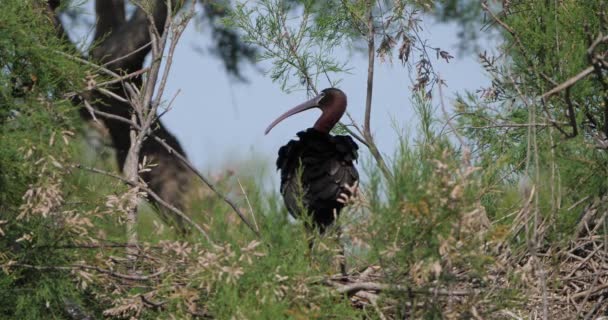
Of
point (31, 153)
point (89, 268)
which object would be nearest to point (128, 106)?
point (89, 268)

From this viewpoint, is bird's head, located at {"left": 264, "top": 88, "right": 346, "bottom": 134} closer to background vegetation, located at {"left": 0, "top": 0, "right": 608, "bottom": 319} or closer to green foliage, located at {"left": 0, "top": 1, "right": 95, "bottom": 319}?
background vegetation, located at {"left": 0, "top": 0, "right": 608, "bottom": 319}

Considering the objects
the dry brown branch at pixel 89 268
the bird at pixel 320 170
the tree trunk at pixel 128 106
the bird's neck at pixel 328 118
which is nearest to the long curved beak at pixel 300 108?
the bird's neck at pixel 328 118

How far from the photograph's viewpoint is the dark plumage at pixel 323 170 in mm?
5254

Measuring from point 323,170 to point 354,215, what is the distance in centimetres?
133

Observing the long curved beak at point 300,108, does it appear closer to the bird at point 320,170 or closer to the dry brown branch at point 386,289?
the bird at point 320,170

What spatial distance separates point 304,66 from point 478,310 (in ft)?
8.95

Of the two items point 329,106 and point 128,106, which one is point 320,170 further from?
point 128,106

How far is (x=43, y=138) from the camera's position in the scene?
4441 mm

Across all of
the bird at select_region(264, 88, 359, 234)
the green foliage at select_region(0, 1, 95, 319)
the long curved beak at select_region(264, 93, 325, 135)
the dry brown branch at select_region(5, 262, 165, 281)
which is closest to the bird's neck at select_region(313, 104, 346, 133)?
the long curved beak at select_region(264, 93, 325, 135)

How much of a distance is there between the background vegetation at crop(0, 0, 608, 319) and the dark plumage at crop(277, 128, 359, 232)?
0.38 m

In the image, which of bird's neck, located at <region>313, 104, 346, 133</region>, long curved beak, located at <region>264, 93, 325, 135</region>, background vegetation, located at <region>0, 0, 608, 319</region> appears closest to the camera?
background vegetation, located at <region>0, 0, 608, 319</region>

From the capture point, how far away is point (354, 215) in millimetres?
3943

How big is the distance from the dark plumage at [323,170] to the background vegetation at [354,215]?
0.38 meters

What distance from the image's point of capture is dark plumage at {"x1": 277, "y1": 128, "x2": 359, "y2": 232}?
525 cm
